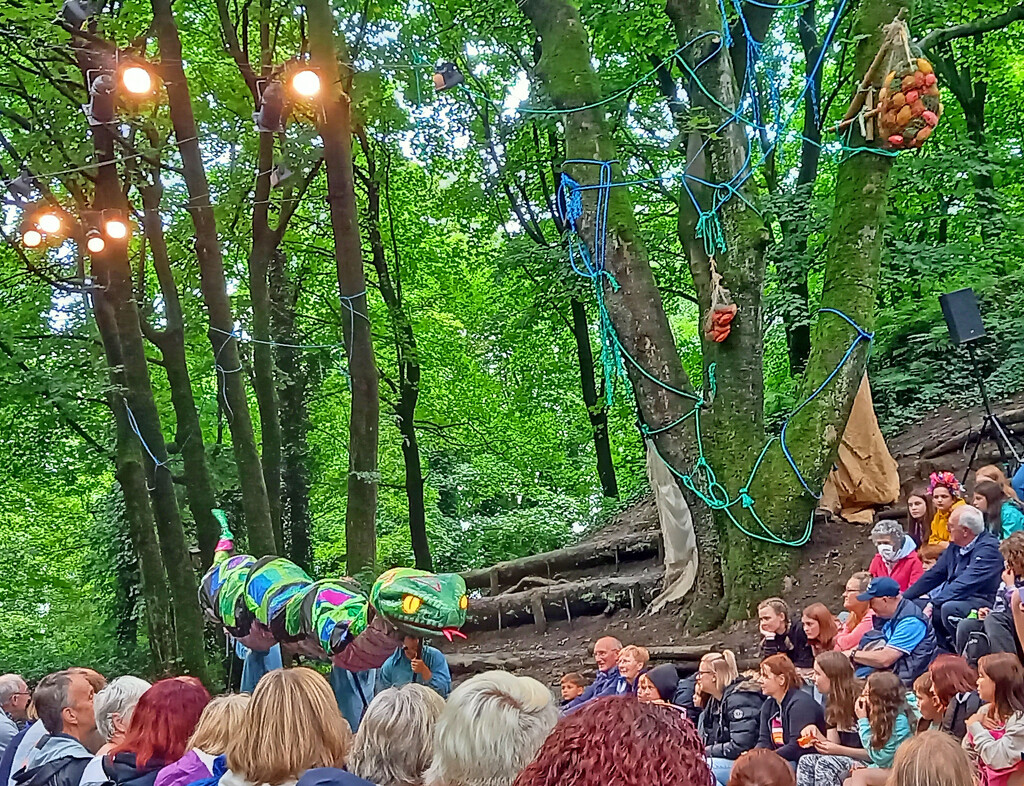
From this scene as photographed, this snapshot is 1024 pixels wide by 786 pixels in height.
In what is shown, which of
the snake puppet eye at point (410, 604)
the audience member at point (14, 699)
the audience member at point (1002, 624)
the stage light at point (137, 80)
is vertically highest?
the stage light at point (137, 80)

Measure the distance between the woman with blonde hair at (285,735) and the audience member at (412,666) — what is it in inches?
62.2

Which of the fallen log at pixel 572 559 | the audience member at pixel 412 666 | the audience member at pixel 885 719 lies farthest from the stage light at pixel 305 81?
the fallen log at pixel 572 559

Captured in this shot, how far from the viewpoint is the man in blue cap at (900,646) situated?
15.0ft

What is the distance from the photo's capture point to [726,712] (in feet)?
14.2

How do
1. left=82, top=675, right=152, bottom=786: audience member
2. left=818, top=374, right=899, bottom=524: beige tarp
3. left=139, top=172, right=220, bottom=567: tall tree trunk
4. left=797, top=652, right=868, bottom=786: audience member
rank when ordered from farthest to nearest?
left=818, top=374, right=899, bottom=524: beige tarp → left=139, top=172, right=220, bottom=567: tall tree trunk → left=797, top=652, right=868, bottom=786: audience member → left=82, top=675, right=152, bottom=786: audience member

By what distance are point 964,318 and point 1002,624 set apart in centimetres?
406

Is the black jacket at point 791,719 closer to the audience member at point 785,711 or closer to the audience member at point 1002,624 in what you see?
the audience member at point 785,711

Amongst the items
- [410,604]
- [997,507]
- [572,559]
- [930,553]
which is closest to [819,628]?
[930,553]

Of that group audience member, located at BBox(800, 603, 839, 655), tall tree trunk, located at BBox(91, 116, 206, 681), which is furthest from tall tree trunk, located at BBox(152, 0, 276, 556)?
audience member, located at BBox(800, 603, 839, 655)

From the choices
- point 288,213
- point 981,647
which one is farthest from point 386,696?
point 288,213

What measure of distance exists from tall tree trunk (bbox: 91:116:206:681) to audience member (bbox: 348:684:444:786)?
5.67m

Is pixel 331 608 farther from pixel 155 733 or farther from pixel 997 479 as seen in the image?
pixel 997 479

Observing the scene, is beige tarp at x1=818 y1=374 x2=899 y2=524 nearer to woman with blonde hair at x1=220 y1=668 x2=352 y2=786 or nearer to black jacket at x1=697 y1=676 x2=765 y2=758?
black jacket at x1=697 y1=676 x2=765 y2=758

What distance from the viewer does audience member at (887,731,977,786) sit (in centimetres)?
238
